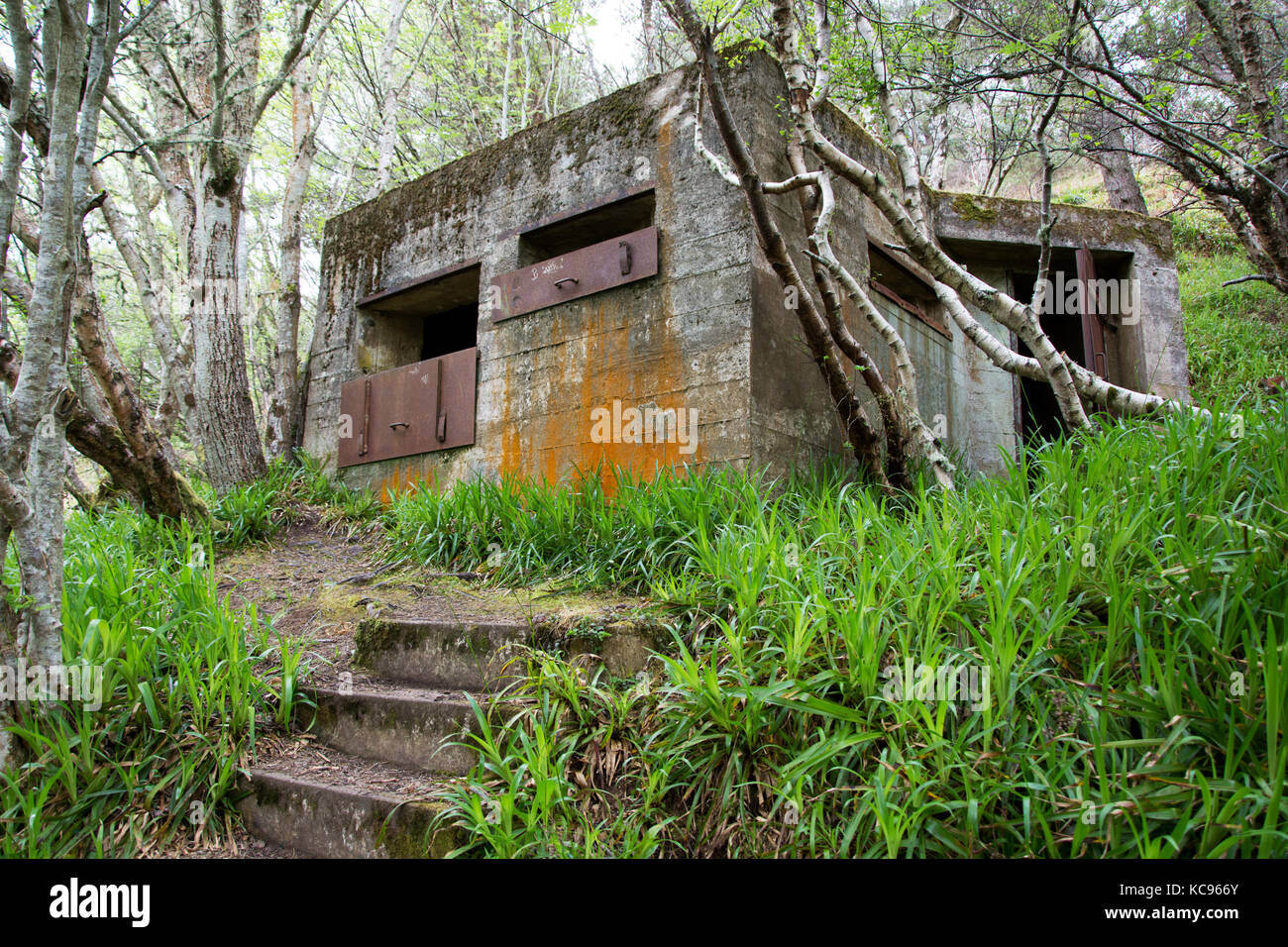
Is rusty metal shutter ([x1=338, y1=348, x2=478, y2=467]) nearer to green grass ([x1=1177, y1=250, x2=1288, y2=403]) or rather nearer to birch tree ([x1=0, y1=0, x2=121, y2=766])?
birch tree ([x1=0, y1=0, x2=121, y2=766])

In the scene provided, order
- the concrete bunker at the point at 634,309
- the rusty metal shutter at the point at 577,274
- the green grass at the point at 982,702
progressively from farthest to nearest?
the rusty metal shutter at the point at 577,274
the concrete bunker at the point at 634,309
the green grass at the point at 982,702

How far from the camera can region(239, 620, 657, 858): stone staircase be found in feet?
8.30

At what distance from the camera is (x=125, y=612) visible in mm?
3311

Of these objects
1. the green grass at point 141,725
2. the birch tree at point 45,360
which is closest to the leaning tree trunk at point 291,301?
the green grass at point 141,725

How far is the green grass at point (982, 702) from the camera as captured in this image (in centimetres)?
193

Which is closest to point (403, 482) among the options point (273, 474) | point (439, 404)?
point (439, 404)

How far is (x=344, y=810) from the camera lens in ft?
8.46

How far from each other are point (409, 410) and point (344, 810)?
4.30m

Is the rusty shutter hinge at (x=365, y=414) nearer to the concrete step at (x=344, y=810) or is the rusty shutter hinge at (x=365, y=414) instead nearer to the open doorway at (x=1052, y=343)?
the concrete step at (x=344, y=810)

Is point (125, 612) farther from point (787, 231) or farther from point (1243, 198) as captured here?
point (1243, 198)

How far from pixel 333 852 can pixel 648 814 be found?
1060 mm

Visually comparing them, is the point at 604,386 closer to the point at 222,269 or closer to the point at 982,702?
the point at 982,702

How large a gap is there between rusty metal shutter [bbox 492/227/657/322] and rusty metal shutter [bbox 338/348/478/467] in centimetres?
55

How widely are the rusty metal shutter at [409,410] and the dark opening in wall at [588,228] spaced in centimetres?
94
